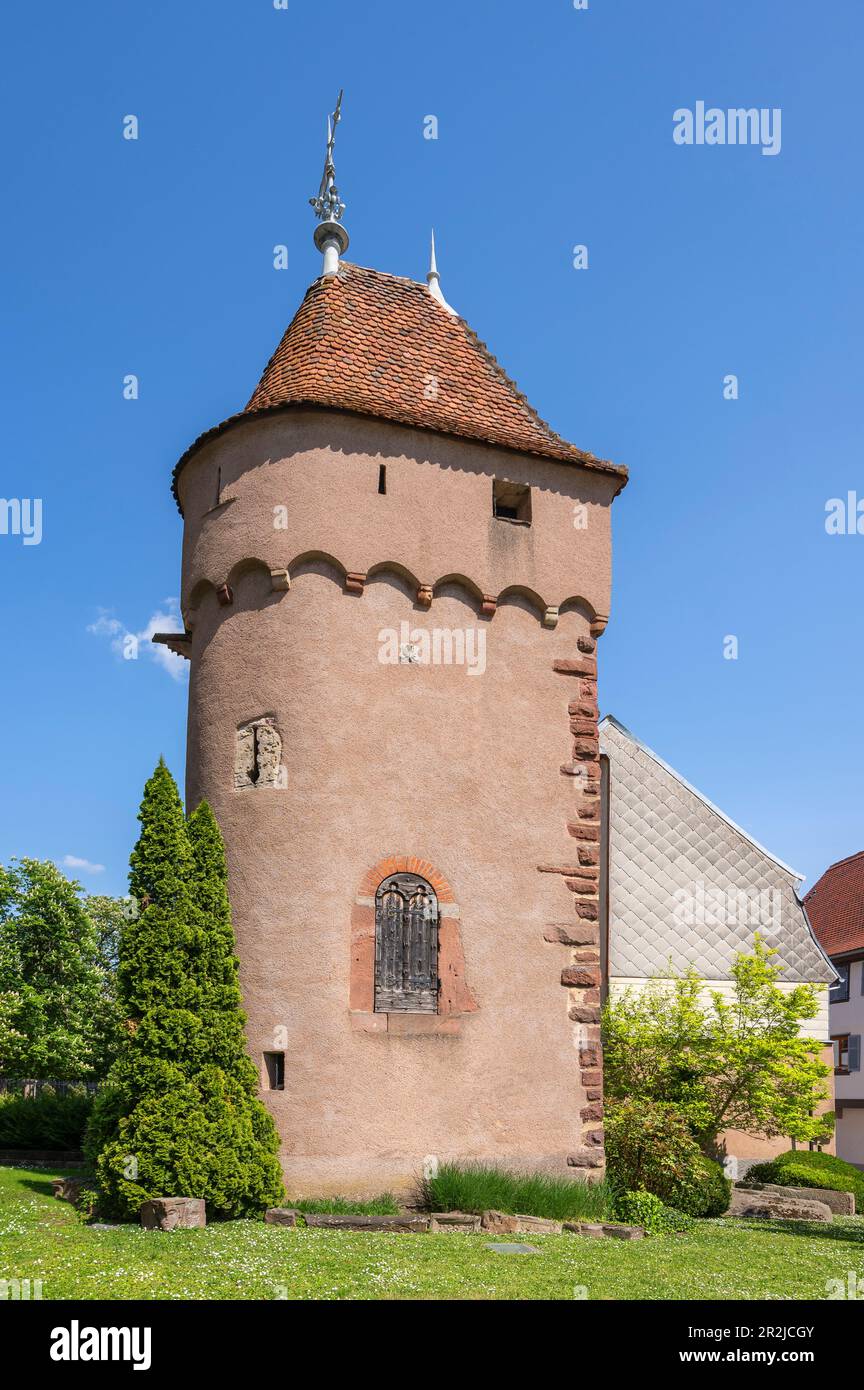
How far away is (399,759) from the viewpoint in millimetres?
13305

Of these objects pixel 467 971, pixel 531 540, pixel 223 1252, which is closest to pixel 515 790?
pixel 467 971

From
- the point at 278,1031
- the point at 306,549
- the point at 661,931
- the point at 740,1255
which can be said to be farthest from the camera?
the point at 661,931

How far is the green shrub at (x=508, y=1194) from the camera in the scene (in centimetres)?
1188

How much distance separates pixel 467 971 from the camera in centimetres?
1302

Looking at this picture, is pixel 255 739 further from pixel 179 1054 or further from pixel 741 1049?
pixel 741 1049

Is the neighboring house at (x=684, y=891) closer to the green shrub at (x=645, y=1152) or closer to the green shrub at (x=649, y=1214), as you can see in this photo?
the green shrub at (x=645, y=1152)

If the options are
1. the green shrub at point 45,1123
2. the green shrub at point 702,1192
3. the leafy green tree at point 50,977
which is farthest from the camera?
the leafy green tree at point 50,977

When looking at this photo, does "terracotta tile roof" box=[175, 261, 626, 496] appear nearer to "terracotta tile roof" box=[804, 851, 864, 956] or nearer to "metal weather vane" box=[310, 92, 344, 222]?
"metal weather vane" box=[310, 92, 344, 222]

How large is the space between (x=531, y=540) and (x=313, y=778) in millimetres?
4144

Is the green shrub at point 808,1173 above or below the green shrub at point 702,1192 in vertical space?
below

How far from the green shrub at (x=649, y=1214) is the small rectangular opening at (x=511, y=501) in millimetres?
8030

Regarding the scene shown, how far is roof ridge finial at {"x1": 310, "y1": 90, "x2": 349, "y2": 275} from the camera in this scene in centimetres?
1630

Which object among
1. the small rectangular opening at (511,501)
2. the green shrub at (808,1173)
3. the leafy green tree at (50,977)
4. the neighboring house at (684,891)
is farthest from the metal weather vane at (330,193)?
the leafy green tree at (50,977)
